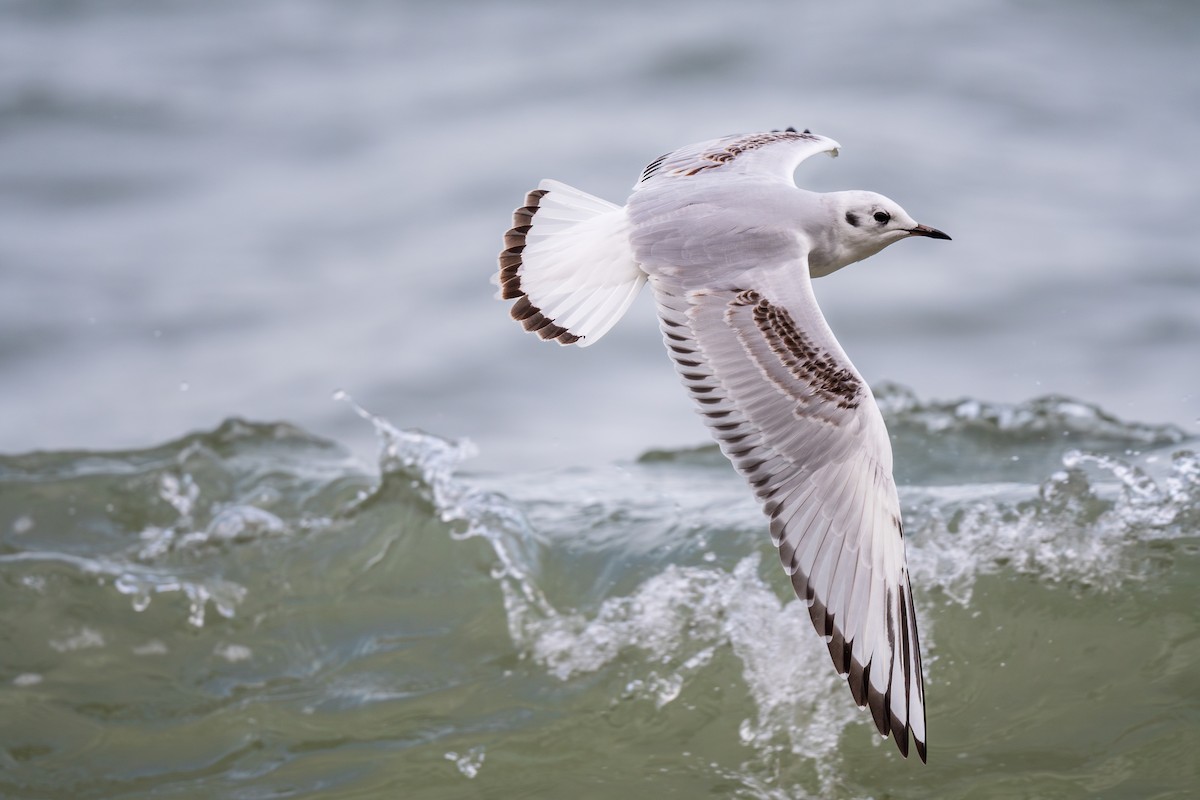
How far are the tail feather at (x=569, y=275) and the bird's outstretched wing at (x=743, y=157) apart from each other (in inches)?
12.7

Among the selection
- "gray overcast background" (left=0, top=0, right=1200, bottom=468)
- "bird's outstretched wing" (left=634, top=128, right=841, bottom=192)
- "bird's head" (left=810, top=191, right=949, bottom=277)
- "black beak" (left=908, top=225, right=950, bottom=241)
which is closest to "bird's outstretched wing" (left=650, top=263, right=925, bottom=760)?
"bird's head" (left=810, top=191, right=949, bottom=277)

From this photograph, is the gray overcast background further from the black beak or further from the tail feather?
the black beak

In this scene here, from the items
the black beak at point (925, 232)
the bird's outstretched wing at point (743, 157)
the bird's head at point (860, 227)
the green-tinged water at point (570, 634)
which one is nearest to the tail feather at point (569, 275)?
the bird's outstretched wing at point (743, 157)

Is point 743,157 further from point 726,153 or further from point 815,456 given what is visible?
point 815,456

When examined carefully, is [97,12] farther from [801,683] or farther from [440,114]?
[801,683]

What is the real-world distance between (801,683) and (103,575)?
2.31 m

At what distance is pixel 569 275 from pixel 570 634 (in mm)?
1306

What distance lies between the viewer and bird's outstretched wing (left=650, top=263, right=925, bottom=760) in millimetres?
3289

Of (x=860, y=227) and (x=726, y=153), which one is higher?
(x=726, y=153)

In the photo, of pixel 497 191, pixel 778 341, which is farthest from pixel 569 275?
pixel 497 191

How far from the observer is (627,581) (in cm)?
473

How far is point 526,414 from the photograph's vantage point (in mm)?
6496

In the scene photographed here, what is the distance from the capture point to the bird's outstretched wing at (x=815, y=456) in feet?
10.8

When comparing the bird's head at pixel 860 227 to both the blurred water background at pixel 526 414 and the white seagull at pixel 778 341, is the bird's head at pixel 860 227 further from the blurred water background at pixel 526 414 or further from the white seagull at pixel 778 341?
the blurred water background at pixel 526 414
